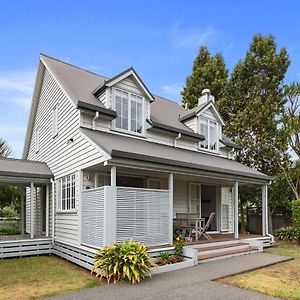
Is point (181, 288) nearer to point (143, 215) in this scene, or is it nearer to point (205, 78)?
point (143, 215)

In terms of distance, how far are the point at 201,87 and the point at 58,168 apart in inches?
495

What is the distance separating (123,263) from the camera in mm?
7828

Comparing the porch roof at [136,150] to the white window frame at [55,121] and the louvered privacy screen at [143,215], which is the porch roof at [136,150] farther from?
the white window frame at [55,121]

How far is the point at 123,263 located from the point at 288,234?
35.8 ft

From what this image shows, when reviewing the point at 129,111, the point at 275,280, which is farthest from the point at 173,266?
the point at 129,111

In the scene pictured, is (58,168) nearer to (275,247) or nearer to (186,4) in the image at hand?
(186,4)

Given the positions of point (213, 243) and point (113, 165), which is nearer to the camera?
point (113, 165)

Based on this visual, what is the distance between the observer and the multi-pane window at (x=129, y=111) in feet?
39.9

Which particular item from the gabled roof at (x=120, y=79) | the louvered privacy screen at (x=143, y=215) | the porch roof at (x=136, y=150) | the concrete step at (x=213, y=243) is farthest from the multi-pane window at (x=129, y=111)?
the concrete step at (x=213, y=243)

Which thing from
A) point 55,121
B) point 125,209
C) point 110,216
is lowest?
point 110,216

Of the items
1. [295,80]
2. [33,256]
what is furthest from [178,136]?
[295,80]

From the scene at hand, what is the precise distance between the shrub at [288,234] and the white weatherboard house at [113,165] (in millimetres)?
1958

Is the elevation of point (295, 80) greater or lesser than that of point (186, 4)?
lesser

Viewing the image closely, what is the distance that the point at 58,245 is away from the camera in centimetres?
1170
